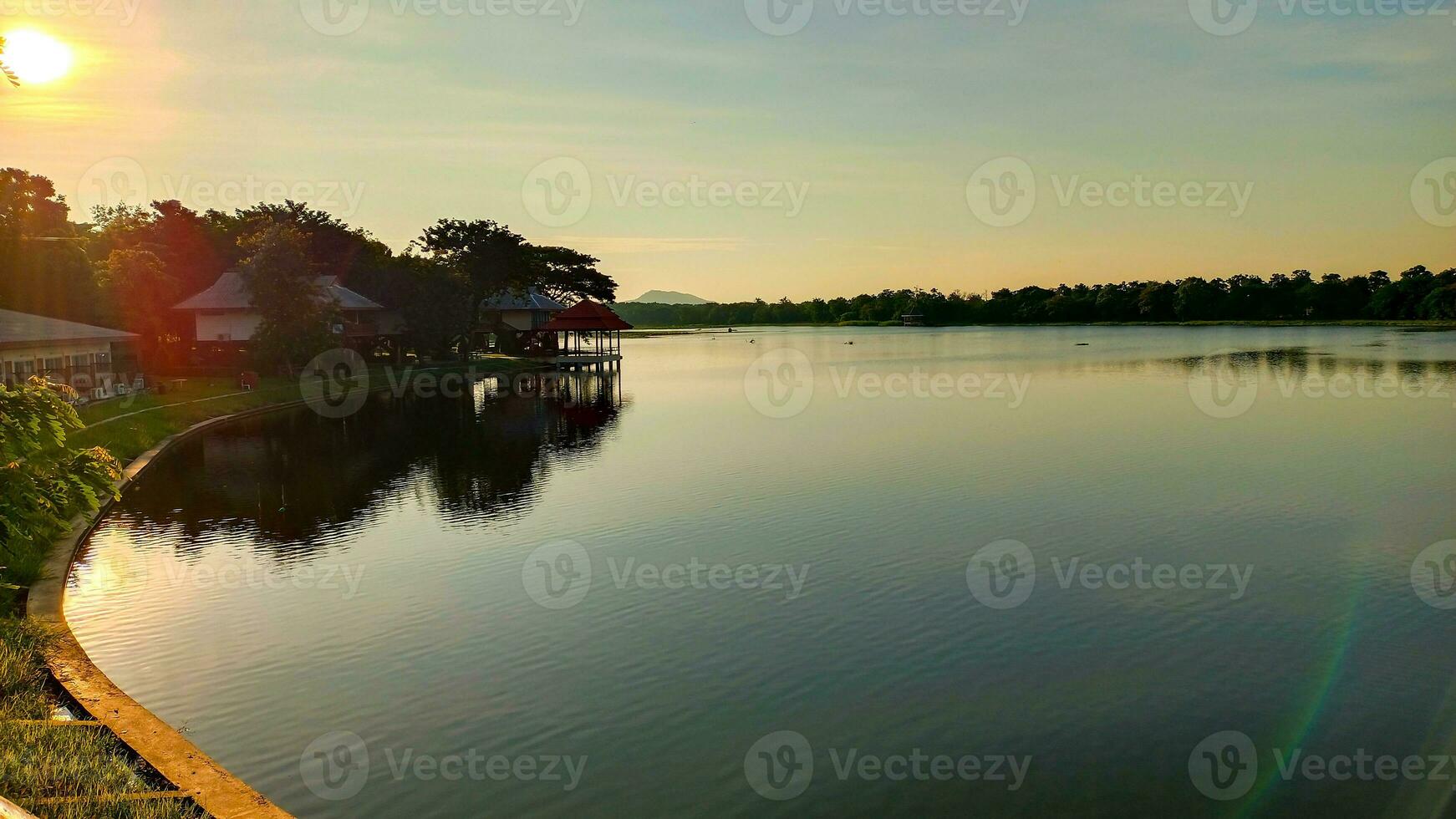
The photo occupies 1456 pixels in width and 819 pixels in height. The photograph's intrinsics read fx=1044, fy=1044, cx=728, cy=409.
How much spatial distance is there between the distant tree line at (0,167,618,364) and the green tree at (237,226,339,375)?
0.07 metres

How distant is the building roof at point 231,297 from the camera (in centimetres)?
6256

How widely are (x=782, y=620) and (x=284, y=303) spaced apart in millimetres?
48106

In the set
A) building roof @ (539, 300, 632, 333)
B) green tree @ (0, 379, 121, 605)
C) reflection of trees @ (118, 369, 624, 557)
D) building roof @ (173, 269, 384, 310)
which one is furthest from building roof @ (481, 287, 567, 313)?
green tree @ (0, 379, 121, 605)

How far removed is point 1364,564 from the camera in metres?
18.0

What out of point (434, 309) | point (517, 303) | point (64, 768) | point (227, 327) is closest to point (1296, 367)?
point (434, 309)

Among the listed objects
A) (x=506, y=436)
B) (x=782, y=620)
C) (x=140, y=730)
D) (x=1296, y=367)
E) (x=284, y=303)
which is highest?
(x=284, y=303)

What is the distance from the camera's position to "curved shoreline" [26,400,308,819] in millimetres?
9016

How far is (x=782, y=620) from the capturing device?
1537 centimetres

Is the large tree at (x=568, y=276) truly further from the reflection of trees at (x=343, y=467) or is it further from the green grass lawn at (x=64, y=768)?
the green grass lawn at (x=64, y=768)

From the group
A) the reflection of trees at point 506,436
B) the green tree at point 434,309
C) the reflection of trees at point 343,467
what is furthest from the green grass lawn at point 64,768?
the green tree at point 434,309

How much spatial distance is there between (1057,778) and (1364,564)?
36.3ft

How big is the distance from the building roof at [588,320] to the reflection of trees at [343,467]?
74.9ft

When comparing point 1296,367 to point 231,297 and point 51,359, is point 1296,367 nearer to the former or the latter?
point 231,297

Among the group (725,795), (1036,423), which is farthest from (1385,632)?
(1036,423)
